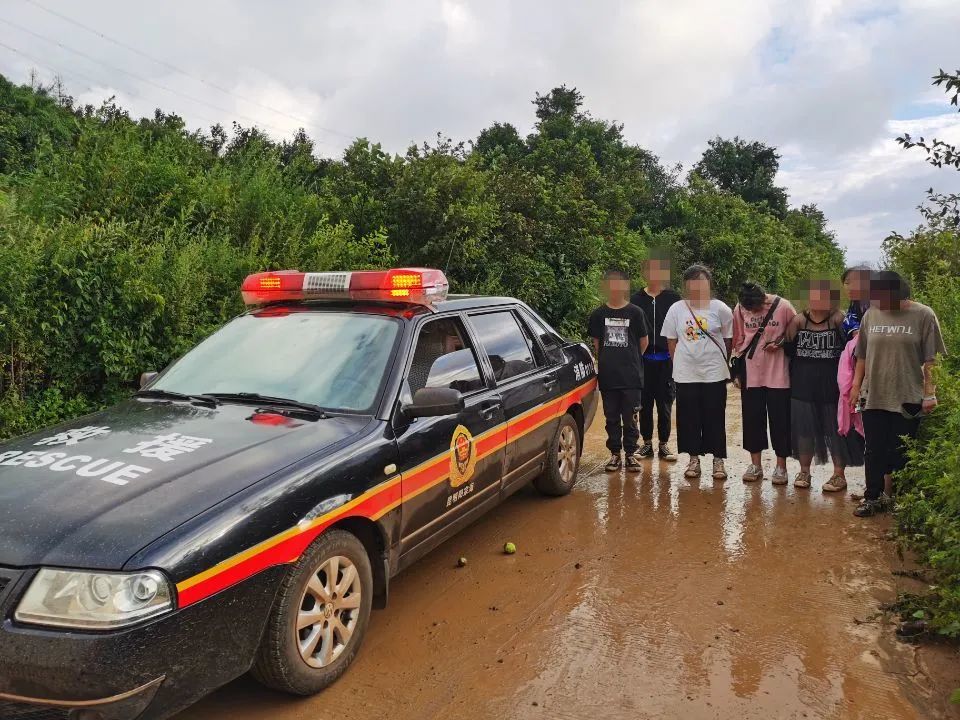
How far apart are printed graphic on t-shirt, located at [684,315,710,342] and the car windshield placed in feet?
10.3

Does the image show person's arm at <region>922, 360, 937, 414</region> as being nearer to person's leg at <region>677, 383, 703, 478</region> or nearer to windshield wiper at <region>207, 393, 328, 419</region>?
person's leg at <region>677, 383, 703, 478</region>

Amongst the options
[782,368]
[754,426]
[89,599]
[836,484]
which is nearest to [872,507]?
[836,484]

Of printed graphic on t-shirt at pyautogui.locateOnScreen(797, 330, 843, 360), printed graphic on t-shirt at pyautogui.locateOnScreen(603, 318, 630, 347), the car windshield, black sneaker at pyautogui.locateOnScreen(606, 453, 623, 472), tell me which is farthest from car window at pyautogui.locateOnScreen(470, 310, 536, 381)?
printed graphic on t-shirt at pyautogui.locateOnScreen(797, 330, 843, 360)

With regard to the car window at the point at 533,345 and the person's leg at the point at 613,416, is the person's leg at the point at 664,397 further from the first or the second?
the car window at the point at 533,345

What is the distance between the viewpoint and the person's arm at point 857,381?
5.37 m

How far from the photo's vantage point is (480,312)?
4.92 meters

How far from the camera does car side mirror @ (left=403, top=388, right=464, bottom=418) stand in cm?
363

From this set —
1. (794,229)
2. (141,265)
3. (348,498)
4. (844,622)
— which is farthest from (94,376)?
(794,229)

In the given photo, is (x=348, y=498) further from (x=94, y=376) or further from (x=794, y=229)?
(x=794, y=229)

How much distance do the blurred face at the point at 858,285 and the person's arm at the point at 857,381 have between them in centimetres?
32

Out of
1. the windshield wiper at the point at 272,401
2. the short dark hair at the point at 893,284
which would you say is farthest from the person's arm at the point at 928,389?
the windshield wiper at the point at 272,401

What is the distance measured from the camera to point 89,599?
2.40 meters

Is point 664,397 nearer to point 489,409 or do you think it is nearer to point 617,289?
point 617,289

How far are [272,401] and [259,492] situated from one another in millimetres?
890
